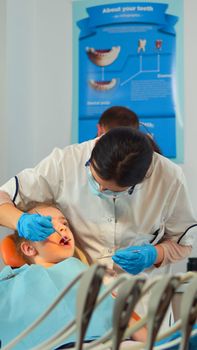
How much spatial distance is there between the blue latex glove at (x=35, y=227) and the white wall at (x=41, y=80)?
0.89 m

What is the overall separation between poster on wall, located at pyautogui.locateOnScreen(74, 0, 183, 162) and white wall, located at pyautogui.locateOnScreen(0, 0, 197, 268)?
0.06 metres

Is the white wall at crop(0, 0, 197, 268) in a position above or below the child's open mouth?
above

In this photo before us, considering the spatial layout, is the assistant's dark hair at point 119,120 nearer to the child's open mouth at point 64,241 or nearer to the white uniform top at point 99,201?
the white uniform top at point 99,201

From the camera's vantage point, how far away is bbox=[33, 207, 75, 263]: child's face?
1477 millimetres

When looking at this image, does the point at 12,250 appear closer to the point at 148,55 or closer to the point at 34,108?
the point at 34,108

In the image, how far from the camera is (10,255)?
1.52 metres

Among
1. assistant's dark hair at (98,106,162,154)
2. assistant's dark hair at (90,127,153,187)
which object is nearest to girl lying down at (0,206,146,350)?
assistant's dark hair at (90,127,153,187)

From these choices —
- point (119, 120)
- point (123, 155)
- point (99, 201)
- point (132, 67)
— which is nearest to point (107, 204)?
point (99, 201)

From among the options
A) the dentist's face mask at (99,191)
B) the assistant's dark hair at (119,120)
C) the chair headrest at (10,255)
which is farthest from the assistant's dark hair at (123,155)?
the assistant's dark hair at (119,120)

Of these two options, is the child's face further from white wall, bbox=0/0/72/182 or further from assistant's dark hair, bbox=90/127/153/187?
white wall, bbox=0/0/72/182

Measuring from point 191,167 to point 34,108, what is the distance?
0.90 m

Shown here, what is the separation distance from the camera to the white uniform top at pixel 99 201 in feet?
5.09

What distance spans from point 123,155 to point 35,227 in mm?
346

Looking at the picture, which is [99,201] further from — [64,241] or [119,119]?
[119,119]
